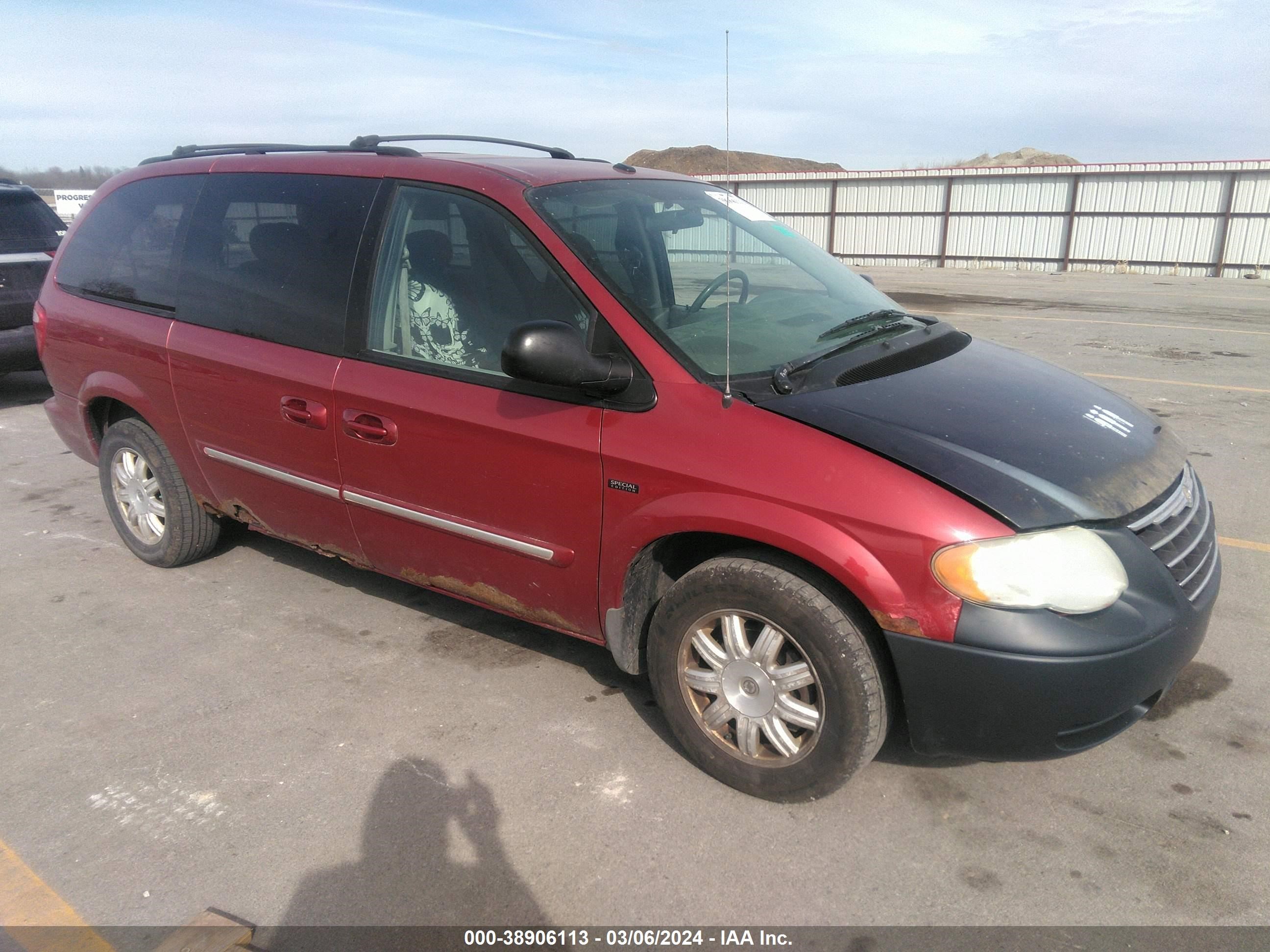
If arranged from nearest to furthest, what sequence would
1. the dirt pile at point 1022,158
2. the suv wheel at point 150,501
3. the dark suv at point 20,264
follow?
the suv wheel at point 150,501 < the dark suv at point 20,264 < the dirt pile at point 1022,158

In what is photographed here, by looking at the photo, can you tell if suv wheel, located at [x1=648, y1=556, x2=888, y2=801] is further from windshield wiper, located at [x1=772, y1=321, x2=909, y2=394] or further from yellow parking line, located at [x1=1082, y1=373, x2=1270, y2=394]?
yellow parking line, located at [x1=1082, y1=373, x2=1270, y2=394]

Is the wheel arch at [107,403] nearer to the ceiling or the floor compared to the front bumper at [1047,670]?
nearer to the ceiling

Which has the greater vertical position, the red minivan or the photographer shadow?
the red minivan

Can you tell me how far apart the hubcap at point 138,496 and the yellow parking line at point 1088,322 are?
11479 millimetres

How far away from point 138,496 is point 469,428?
2.45 metres

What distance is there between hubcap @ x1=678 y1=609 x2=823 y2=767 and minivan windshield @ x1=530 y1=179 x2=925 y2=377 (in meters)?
0.79

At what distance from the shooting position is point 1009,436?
2604 mm

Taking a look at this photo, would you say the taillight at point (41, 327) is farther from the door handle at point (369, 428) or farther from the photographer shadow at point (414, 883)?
the photographer shadow at point (414, 883)

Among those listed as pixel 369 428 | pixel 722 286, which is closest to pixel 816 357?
pixel 722 286

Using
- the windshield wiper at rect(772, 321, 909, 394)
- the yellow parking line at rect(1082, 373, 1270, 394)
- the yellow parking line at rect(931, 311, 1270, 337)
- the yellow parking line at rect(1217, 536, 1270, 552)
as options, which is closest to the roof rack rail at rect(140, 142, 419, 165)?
the windshield wiper at rect(772, 321, 909, 394)

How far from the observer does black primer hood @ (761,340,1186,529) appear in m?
2.36

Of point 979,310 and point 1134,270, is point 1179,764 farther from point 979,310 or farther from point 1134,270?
point 1134,270

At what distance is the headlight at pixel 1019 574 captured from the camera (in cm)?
226

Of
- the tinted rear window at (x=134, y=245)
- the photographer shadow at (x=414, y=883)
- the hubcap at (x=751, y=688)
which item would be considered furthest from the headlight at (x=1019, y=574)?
the tinted rear window at (x=134, y=245)
